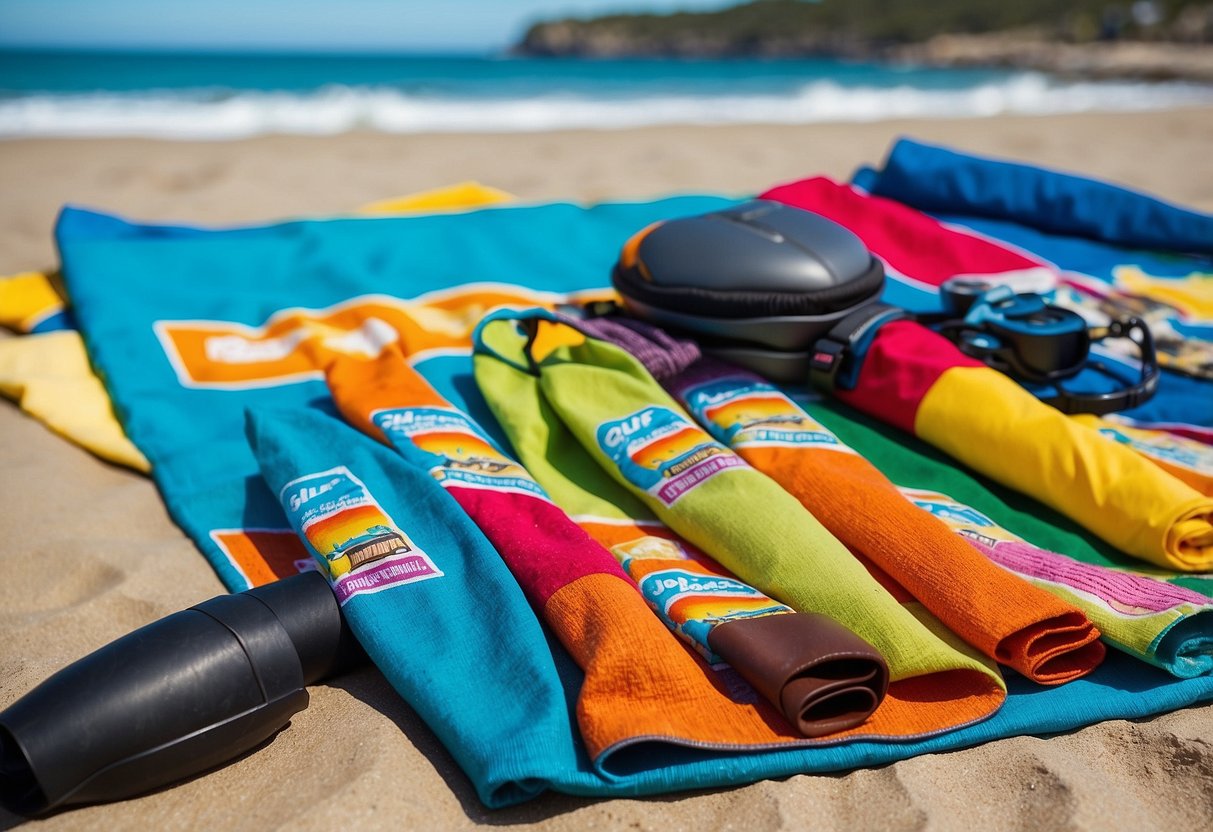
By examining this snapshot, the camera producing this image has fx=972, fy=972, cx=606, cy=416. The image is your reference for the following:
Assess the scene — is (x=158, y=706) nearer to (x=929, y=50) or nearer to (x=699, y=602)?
(x=699, y=602)

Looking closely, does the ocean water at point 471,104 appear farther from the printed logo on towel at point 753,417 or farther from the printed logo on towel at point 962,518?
the printed logo on towel at point 962,518

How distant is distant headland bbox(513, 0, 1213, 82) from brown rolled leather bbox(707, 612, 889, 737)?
71.1 ft

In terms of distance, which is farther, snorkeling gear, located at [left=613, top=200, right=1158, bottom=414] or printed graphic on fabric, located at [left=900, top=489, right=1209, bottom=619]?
snorkeling gear, located at [left=613, top=200, right=1158, bottom=414]

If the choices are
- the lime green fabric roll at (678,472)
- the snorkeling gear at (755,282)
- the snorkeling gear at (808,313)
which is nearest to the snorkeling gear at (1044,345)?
the snorkeling gear at (808,313)

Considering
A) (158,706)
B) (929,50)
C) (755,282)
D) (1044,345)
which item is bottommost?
(929,50)

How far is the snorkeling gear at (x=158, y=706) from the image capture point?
1164mm

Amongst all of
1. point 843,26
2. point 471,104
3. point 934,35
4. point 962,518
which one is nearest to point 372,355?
point 962,518

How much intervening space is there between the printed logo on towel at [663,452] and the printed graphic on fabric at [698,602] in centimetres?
19

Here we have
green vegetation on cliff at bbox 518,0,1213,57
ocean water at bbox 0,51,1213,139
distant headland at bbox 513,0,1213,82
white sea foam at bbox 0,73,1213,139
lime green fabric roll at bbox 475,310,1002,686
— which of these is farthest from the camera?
green vegetation on cliff at bbox 518,0,1213,57

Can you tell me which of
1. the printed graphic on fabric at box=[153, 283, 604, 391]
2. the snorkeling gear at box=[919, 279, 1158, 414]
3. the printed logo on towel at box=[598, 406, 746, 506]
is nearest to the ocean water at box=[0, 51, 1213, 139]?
the printed graphic on fabric at box=[153, 283, 604, 391]

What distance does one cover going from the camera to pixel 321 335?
2.55 meters

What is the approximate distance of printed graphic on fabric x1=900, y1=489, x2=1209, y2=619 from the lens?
148cm

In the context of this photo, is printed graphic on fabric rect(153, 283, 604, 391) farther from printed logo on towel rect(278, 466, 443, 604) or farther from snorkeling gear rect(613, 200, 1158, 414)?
printed logo on towel rect(278, 466, 443, 604)

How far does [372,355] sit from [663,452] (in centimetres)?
101
